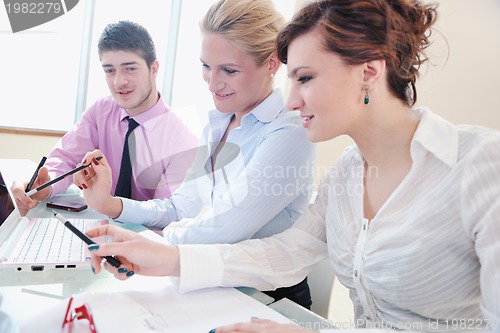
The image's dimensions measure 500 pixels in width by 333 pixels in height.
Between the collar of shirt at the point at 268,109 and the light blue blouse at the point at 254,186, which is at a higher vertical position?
the collar of shirt at the point at 268,109

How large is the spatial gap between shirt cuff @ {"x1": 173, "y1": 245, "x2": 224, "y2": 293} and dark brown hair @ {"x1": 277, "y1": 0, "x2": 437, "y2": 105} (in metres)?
0.45

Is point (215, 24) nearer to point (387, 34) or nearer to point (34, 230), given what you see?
point (387, 34)

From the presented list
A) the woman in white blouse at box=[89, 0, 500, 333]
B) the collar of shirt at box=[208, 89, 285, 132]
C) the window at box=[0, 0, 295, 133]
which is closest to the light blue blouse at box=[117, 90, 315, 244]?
the collar of shirt at box=[208, 89, 285, 132]

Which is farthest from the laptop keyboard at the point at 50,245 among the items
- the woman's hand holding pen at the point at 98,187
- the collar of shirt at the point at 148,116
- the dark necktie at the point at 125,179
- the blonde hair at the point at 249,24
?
the collar of shirt at the point at 148,116

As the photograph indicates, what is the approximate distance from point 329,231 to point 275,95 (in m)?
0.44

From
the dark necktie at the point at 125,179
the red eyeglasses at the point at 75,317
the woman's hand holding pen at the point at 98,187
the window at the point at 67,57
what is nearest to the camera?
the red eyeglasses at the point at 75,317

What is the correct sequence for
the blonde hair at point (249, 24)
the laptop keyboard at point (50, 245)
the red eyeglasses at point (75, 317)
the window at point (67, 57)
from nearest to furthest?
the red eyeglasses at point (75, 317) → the laptop keyboard at point (50, 245) → the blonde hair at point (249, 24) → the window at point (67, 57)

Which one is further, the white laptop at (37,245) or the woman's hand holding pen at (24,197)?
the woman's hand holding pen at (24,197)

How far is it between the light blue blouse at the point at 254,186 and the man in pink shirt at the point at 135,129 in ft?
1.44

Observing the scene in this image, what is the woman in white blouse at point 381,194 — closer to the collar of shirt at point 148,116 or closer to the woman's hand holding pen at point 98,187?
the woman's hand holding pen at point 98,187

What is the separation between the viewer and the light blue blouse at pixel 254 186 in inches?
39.4

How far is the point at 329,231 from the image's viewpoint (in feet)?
3.01

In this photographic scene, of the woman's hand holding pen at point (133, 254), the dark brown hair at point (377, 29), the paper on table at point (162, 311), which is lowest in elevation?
the paper on table at point (162, 311)

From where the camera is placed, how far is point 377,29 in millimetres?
793
